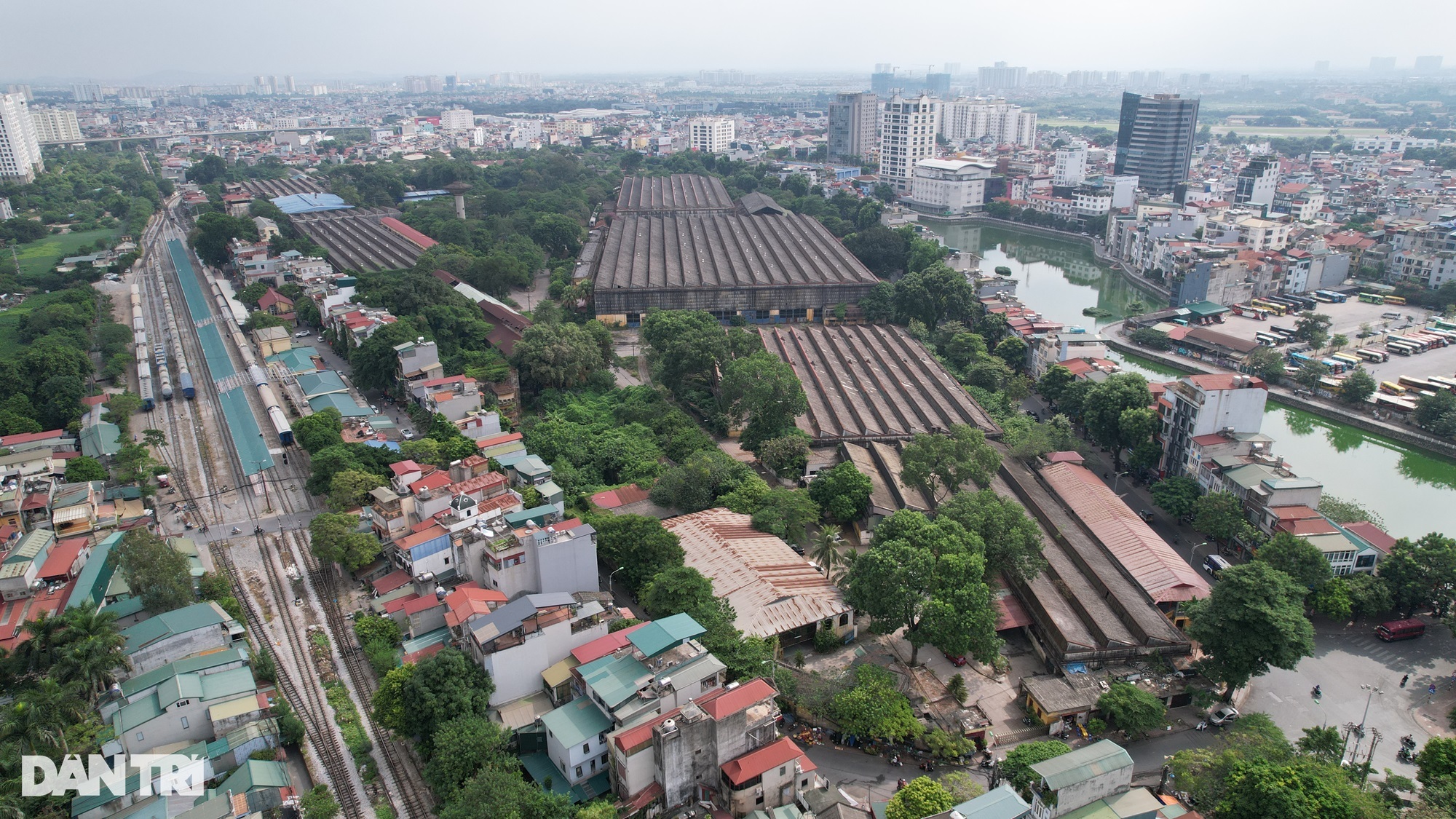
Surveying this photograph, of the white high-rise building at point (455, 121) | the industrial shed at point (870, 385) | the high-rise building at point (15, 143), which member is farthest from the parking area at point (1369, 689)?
the white high-rise building at point (455, 121)

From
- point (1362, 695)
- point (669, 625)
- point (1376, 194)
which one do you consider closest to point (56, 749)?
point (669, 625)

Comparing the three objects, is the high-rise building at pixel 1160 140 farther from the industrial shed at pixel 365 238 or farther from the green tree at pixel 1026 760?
the green tree at pixel 1026 760

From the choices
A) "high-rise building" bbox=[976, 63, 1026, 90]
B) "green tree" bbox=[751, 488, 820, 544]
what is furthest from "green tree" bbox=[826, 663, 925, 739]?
"high-rise building" bbox=[976, 63, 1026, 90]

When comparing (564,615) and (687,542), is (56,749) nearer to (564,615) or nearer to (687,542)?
(564,615)

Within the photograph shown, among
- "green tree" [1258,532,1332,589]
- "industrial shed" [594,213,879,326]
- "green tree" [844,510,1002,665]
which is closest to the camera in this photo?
"green tree" [844,510,1002,665]

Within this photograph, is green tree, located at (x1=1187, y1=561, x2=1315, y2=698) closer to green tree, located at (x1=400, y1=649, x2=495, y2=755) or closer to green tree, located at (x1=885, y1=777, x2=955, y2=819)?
green tree, located at (x1=885, y1=777, x2=955, y2=819)

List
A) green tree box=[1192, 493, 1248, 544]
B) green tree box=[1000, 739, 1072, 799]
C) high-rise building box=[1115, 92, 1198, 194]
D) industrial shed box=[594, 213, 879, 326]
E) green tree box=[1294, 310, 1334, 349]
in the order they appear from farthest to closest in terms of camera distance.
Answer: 1. high-rise building box=[1115, 92, 1198, 194]
2. industrial shed box=[594, 213, 879, 326]
3. green tree box=[1294, 310, 1334, 349]
4. green tree box=[1192, 493, 1248, 544]
5. green tree box=[1000, 739, 1072, 799]
